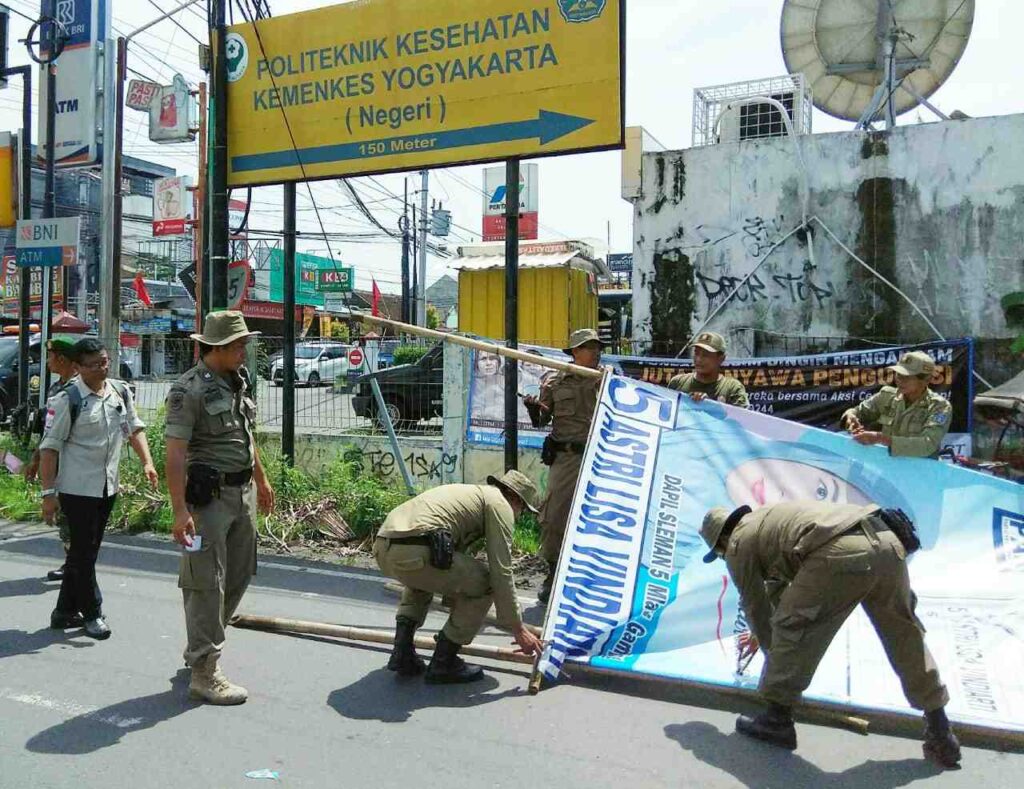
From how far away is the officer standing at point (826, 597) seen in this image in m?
3.46

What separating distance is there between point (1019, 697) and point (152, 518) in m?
7.09

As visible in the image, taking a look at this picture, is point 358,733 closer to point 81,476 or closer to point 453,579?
point 453,579

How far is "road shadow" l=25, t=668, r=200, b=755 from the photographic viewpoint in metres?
3.73

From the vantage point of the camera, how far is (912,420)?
17.5 feet

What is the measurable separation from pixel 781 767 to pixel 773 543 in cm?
85

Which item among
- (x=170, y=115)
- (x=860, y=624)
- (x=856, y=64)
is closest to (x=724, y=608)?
(x=860, y=624)

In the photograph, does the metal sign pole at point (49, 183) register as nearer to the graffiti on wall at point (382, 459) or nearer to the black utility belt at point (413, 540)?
the graffiti on wall at point (382, 459)

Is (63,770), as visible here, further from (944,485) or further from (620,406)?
(944,485)

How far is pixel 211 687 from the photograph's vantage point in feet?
13.7

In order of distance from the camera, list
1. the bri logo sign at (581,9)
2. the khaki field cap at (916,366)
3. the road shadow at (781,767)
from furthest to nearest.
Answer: the bri logo sign at (581,9)
the khaki field cap at (916,366)
the road shadow at (781,767)

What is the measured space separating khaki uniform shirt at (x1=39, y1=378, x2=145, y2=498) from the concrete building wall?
20.0 ft

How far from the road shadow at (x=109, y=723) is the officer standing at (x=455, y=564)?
3.45ft

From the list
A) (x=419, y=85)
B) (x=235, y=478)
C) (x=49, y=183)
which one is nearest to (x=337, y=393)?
(x=419, y=85)

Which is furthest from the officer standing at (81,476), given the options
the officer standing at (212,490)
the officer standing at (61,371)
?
the officer standing at (212,490)
